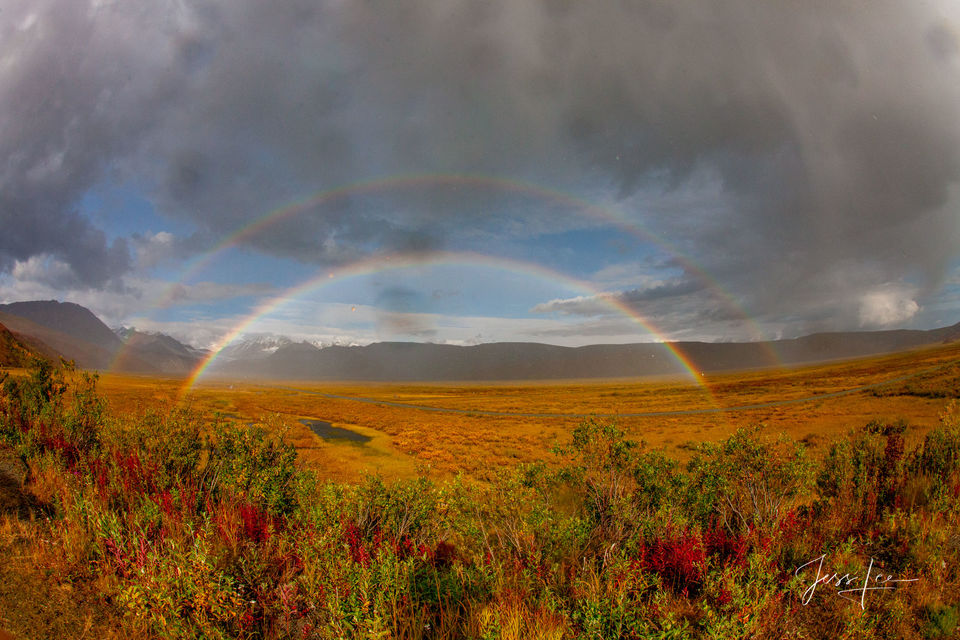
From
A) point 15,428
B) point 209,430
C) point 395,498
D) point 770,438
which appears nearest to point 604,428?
point 770,438

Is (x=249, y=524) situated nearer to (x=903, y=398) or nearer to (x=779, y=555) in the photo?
(x=779, y=555)

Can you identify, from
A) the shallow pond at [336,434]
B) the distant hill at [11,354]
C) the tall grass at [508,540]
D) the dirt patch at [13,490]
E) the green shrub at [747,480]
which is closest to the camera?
the tall grass at [508,540]

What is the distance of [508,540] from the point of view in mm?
6461

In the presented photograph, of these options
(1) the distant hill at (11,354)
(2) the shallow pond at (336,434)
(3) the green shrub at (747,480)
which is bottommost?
(2) the shallow pond at (336,434)

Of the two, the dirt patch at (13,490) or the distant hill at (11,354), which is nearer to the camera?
the dirt patch at (13,490)

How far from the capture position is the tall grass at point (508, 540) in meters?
4.23

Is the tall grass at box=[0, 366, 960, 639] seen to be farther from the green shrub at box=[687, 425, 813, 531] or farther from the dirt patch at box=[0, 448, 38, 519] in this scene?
the dirt patch at box=[0, 448, 38, 519]

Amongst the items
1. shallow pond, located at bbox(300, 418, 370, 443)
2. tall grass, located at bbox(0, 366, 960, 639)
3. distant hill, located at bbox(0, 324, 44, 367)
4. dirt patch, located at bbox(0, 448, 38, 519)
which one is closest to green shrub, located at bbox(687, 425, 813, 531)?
tall grass, located at bbox(0, 366, 960, 639)

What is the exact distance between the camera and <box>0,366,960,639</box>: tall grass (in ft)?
13.9

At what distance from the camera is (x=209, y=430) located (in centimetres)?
1205

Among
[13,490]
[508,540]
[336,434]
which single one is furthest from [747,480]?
[336,434]

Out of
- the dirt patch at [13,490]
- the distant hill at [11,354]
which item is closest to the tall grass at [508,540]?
the dirt patch at [13,490]

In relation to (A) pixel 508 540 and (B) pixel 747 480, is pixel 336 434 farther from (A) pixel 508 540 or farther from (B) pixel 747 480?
(B) pixel 747 480

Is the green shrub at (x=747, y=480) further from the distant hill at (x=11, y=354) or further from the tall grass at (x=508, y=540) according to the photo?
the distant hill at (x=11, y=354)
